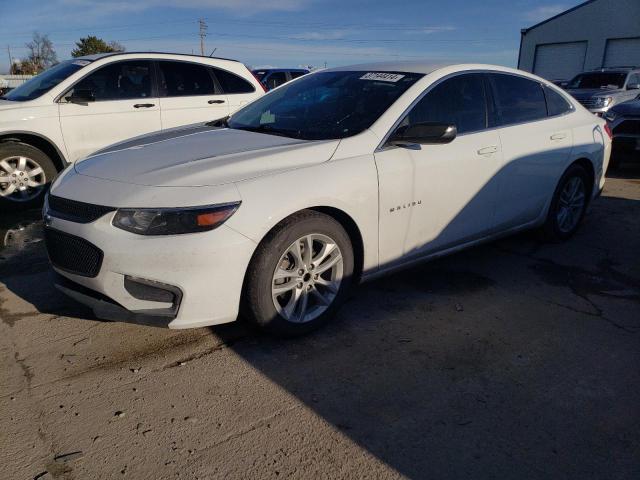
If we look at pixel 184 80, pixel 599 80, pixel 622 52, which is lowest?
pixel 599 80

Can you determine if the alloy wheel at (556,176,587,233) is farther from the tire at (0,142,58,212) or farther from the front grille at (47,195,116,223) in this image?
the tire at (0,142,58,212)

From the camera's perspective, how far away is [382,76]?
3836 millimetres

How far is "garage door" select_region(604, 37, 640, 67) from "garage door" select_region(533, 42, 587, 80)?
1.25 meters

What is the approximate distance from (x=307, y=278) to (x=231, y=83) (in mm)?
4772

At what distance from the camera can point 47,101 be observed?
5887 millimetres

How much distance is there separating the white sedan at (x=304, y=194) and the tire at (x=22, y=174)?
264 centimetres

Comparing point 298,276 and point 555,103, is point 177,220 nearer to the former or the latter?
point 298,276

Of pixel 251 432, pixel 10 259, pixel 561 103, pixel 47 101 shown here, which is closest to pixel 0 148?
pixel 47 101

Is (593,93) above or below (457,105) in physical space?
below

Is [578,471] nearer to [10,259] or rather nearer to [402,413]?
[402,413]

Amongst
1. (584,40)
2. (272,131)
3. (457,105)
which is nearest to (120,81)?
(272,131)

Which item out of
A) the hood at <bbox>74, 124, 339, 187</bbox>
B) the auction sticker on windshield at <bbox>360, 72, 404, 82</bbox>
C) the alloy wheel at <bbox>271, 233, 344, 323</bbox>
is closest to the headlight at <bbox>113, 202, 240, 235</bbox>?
the hood at <bbox>74, 124, 339, 187</bbox>

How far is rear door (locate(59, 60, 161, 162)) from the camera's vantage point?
6.00 metres

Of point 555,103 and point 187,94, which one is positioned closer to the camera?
point 555,103
